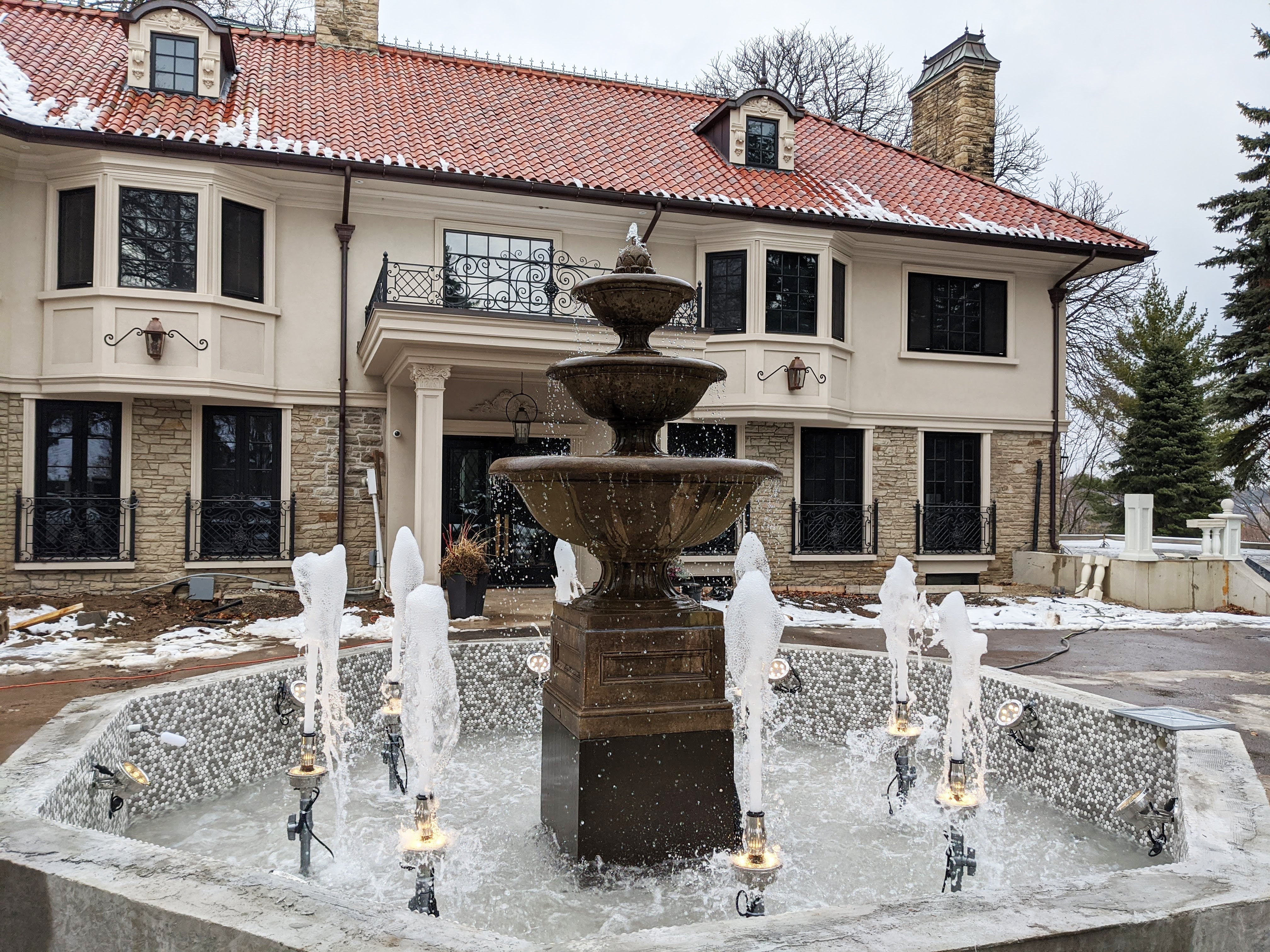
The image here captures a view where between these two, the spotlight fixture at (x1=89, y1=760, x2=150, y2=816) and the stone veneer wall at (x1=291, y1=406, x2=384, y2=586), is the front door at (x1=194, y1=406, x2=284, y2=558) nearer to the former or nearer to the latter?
the stone veneer wall at (x1=291, y1=406, x2=384, y2=586)

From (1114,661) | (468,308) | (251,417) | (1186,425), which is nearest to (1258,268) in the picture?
(1186,425)

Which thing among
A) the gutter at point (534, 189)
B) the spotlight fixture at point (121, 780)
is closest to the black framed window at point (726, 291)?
the gutter at point (534, 189)

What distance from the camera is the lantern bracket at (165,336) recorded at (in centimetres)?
1157

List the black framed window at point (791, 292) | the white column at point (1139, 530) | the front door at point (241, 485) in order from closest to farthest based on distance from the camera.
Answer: the front door at point (241, 485) → the white column at point (1139, 530) → the black framed window at point (791, 292)

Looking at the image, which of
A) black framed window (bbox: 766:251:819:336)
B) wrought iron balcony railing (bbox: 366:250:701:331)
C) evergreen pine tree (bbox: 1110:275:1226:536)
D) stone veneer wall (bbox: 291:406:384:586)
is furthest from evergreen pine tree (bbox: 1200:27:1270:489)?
stone veneer wall (bbox: 291:406:384:586)

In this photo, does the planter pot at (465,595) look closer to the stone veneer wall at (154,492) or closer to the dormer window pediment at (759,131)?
the stone veneer wall at (154,492)

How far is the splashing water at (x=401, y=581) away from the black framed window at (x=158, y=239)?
6938 mm

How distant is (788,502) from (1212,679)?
781 centimetres

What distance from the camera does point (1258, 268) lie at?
1812cm

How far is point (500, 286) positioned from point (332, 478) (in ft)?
13.2

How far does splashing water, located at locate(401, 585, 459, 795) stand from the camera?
4.18m

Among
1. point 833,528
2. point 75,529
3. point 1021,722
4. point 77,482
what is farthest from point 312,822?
point 833,528

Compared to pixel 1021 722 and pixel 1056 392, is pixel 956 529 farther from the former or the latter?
pixel 1021 722

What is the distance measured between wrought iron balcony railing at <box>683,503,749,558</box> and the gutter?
499 centimetres
